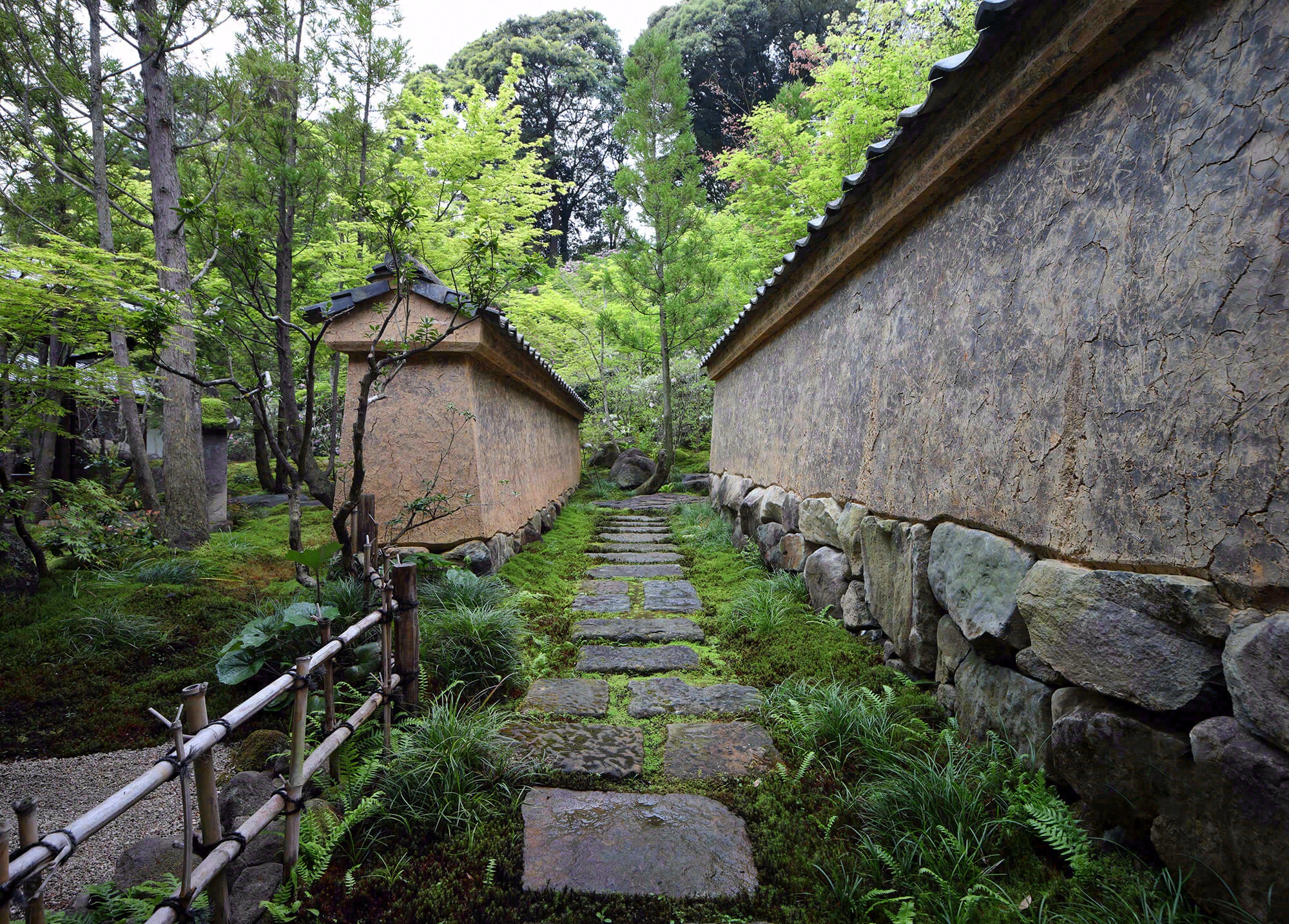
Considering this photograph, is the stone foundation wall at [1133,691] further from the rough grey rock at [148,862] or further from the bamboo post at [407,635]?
the rough grey rock at [148,862]

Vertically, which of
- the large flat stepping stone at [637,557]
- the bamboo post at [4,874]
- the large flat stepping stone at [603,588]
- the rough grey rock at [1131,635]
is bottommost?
the large flat stepping stone at [603,588]

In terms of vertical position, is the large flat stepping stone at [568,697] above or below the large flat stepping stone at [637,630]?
below

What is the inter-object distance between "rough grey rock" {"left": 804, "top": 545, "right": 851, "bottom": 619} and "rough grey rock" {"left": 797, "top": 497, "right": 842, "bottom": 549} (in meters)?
0.08

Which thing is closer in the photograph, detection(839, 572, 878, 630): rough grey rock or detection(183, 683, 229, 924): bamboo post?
detection(183, 683, 229, 924): bamboo post

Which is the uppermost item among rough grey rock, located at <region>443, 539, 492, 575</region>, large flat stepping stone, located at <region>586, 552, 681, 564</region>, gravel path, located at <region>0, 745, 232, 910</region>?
rough grey rock, located at <region>443, 539, 492, 575</region>

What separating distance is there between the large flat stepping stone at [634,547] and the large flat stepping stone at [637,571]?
0.76 m

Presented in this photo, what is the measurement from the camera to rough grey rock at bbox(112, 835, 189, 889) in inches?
67.0

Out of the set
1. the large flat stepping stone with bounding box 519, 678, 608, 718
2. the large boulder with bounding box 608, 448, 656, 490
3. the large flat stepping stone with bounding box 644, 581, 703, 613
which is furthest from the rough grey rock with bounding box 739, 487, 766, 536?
the large boulder with bounding box 608, 448, 656, 490

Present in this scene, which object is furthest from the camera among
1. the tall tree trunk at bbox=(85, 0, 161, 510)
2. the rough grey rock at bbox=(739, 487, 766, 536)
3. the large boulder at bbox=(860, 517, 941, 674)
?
the tall tree trunk at bbox=(85, 0, 161, 510)

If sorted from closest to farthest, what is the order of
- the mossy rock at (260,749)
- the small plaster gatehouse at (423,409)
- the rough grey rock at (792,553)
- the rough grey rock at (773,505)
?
1. the mossy rock at (260,749)
2. the small plaster gatehouse at (423,409)
3. the rough grey rock at (792,553)
4. the rough grey rock at (773,505)

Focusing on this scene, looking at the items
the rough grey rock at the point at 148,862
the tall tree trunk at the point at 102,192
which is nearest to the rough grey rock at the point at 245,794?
the rough grey rock at the point at 148,862

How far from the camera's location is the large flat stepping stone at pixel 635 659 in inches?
136

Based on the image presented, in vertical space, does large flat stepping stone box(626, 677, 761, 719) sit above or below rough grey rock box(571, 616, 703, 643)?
below

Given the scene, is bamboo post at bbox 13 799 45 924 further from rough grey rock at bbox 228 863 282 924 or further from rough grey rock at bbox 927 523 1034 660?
rough grey rock at bbox 927 523 1034 660
